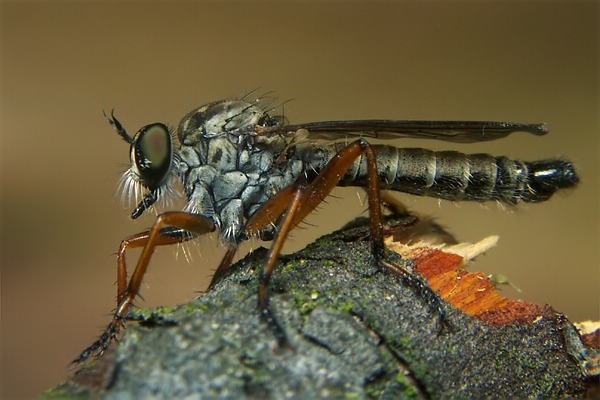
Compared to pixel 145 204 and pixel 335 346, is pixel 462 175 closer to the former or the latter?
pixel 145 204

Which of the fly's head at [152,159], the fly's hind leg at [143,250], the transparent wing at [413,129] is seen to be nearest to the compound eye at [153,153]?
the fly's head at [152,159]

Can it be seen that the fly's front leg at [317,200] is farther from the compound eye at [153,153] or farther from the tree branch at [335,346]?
the compound eye at [153,153]

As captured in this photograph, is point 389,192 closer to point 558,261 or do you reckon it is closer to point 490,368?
point 490,368

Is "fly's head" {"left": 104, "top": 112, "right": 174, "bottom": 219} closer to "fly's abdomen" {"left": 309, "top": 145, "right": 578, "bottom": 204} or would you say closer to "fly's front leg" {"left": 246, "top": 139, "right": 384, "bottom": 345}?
"fly's front leg" {"left": 246, "top": 139, "right": 384, "bottom": 345}

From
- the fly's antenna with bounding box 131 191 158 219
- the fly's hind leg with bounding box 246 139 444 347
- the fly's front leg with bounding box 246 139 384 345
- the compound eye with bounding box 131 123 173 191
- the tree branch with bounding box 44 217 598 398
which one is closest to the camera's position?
the tree branch with bounding box 44 217 598 398

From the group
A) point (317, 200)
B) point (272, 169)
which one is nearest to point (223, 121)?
point (272, 169)

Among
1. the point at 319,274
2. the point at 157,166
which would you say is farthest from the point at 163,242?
the point at 319,274

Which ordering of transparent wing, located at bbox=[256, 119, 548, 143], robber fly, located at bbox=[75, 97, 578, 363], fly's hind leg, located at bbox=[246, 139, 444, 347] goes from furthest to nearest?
transparent wing, located at bbox=[256, 119, 548, 143] < robber fly, located at bbox=[75, 97, 578, 363] < fly's hind leg, located at bbox=[246, 139, 444, 347]

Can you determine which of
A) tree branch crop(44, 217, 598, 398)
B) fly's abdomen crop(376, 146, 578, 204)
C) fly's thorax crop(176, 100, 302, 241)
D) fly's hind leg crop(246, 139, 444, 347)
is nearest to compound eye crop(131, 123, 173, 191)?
fly's thorax crop(176, 100, 302, 241)
